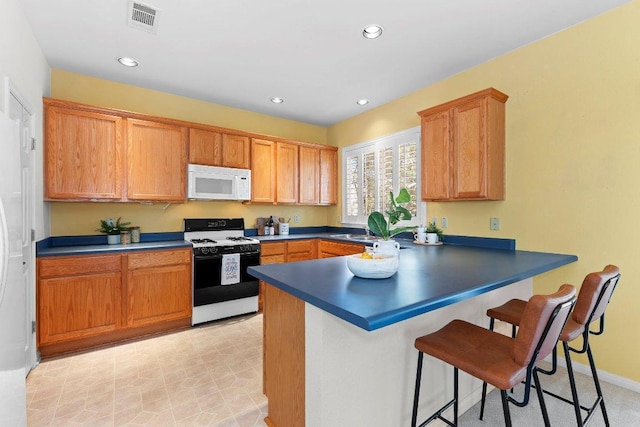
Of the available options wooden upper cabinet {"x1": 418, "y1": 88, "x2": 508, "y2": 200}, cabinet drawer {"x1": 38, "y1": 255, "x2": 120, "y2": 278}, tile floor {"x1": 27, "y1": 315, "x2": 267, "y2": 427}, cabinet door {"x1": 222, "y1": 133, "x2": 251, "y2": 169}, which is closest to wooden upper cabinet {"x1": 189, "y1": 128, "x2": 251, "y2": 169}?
cabinet door {"x1": 222, "y1": 133, "x2": 251, "y2": 169}

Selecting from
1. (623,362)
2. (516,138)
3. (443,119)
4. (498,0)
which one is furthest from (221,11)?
(623,362)

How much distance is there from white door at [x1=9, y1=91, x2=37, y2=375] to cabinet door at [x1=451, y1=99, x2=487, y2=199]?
3589 mm

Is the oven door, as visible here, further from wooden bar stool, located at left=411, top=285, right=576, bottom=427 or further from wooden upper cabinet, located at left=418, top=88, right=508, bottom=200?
wooden bar stool, located at left=411, top=285, right=576, bottom=427

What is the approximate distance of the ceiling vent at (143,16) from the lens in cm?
216

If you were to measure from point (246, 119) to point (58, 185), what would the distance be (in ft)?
7.63

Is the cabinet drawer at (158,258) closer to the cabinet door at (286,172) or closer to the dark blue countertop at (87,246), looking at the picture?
the dark blue countertop at (87,246)

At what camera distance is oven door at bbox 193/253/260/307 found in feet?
10.8

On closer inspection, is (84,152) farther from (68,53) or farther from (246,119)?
(246,119)

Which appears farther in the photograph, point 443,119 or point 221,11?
point 443,119

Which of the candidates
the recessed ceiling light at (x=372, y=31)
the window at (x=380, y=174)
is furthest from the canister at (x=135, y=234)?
the recessed ceiling light at (x=372, y=31)

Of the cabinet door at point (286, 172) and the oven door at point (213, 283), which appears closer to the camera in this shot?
the oven door at point (213, 283)

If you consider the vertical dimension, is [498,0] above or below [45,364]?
above

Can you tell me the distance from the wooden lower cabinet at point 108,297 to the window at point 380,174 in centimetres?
244

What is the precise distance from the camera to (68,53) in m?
2.78
